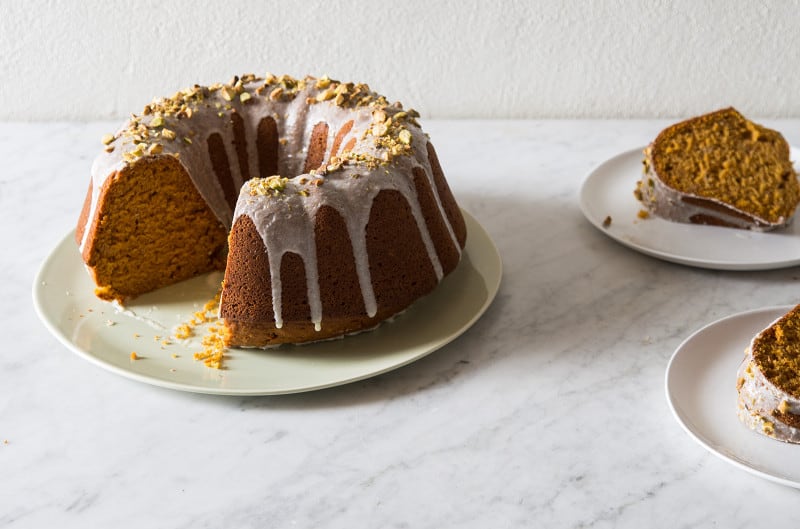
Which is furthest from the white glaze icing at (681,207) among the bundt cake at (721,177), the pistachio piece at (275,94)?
the pistachio piece at (275,94)

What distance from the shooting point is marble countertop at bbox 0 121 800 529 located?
1.56m

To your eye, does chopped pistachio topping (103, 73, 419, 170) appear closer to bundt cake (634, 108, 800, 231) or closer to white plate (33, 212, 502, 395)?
white plate (33, 212, 502, 395)

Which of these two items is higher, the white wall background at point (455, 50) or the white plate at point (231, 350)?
the white wall background at point (455, 50)

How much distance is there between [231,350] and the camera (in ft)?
6.35

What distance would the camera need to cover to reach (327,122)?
229 cm

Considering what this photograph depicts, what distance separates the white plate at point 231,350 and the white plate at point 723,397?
424 millimetres

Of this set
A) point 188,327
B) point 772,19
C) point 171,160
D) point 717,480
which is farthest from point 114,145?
point 772,19

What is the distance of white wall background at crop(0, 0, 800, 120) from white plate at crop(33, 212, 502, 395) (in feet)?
3.17

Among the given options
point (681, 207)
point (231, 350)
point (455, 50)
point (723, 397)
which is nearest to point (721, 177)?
point (681, 207)

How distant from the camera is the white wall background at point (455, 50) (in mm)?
2889

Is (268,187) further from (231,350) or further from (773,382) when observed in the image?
(773,382)

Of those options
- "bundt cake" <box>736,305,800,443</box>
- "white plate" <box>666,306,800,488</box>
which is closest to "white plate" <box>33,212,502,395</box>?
"white plate" <box>666,306,800,488</box>

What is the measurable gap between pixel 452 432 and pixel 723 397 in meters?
0.49

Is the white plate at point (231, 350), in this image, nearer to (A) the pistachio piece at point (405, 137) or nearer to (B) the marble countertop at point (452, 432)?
(B) the marble countertop at point (452, 432)
